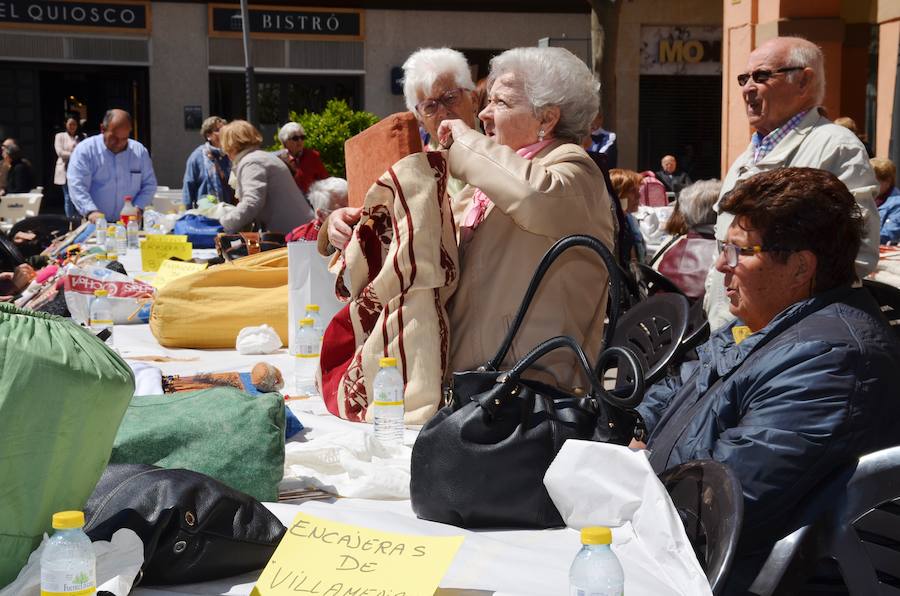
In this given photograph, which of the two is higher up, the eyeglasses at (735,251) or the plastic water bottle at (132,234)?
the eyeglasses at (735,251)

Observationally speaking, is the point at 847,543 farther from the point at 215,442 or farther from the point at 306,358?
the point at 306,358

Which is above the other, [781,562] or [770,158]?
[770,158]

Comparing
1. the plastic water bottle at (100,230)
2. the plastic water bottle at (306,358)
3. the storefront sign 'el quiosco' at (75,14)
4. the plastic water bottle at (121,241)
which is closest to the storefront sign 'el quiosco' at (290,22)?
the storefront sign 'el quiosco' at (75,14)

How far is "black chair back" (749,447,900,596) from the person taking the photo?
1.82m

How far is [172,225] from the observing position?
8.53 metres

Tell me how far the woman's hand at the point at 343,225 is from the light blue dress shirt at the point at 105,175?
6396 millimetres

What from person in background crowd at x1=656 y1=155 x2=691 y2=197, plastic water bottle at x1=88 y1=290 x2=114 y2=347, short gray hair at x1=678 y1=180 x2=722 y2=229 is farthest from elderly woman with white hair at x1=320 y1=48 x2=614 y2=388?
person in background crowd at x1=656 y1=155 x2=691 y2=197

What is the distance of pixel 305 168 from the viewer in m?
10.7

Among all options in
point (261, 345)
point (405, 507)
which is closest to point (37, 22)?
point (261, 345)

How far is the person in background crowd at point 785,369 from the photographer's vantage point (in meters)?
1.95

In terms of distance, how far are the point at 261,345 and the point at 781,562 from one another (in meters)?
2.56

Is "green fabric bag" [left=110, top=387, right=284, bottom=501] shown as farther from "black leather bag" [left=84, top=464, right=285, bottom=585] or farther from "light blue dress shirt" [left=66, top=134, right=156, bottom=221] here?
"light blue dress shirt" [left=66, top=134, right=156, bottom=221]

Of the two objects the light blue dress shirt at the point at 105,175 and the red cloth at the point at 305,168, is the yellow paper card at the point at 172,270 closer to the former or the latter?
the light blue dress shirt at the point at 105,175

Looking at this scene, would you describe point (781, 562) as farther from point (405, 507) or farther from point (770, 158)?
point (770, 158)
